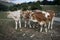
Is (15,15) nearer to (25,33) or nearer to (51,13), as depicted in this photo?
(25,33)

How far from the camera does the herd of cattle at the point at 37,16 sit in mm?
902

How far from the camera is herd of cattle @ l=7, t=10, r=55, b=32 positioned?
35.5 inches

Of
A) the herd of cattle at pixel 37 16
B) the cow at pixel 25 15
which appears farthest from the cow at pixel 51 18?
the cow at pixel 25 15

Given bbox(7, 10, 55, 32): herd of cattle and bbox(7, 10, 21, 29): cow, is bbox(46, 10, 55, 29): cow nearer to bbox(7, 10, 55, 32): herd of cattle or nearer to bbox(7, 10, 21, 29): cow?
bbox(7, 10, 55, 32): herd of cattle

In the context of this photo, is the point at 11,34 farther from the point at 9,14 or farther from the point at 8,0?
the point at 8,0

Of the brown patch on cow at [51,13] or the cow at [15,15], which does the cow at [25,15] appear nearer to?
the cow at [15,15]

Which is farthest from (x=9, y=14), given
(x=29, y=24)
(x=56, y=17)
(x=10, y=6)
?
(x=56, y=17)

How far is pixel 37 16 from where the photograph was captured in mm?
904

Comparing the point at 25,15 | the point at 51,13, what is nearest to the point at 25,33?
the point at 25,15

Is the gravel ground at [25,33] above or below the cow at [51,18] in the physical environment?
below

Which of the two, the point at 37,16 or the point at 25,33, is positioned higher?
the point at 37,16

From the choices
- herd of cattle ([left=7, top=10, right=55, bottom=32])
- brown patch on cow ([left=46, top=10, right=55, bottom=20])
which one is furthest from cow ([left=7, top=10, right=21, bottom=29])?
brown patch on cow ([left=46, top=10, right=55, bottom=20])

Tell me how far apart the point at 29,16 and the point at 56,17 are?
20 centimetres

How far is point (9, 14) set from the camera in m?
0.93
